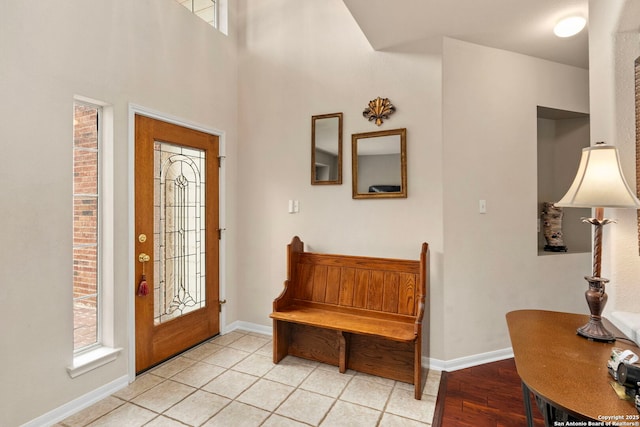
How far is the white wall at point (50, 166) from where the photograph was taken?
1.80 m

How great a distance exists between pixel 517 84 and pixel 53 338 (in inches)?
152

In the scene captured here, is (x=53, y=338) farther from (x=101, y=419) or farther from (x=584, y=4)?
(x=584, y=4)

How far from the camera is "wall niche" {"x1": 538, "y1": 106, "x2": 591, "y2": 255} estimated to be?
3.18 m

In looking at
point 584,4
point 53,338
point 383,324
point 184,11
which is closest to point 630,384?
point 383,324

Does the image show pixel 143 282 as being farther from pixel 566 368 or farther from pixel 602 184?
pixel 602 184

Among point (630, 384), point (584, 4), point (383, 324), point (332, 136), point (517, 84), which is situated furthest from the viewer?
point (332, 136)

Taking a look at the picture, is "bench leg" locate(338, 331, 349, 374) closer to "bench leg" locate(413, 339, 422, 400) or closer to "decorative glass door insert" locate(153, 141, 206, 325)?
"bench leg" locate(413, 339, 422, 400)

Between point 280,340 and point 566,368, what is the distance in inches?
81.3

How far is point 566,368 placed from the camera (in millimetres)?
1176

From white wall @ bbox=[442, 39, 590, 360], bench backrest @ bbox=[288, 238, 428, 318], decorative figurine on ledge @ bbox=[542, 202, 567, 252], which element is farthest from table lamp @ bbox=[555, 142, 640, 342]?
decorative figurine on ledge @ bbox=[542, 202, 567, 252]

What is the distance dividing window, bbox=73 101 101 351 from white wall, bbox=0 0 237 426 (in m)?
0.13

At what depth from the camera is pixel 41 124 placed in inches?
76.0

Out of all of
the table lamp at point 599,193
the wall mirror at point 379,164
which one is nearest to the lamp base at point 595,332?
the table lamp at point 599,193

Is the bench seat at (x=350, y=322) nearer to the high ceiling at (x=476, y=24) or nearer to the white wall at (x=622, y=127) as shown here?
the white wall at (x=622, y=127)
